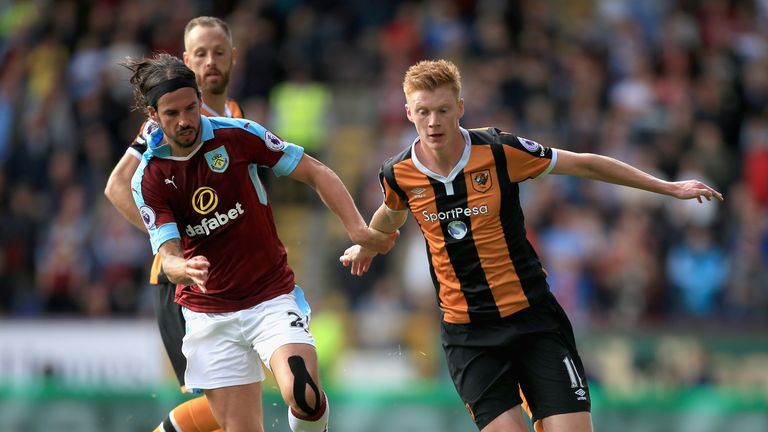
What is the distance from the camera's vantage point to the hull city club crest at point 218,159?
6.65 metres

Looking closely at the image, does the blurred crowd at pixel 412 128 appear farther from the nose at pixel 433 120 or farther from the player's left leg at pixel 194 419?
the nose at pixel 433 120

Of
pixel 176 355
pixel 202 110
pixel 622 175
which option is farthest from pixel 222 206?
pixel 622 175

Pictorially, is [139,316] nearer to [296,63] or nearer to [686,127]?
[296,63]

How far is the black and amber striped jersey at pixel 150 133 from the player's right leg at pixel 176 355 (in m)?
0.03

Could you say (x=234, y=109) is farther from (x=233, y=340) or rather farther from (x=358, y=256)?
(x=233, y=340)

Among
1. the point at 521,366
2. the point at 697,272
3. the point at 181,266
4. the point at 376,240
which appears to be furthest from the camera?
the point at 697,272

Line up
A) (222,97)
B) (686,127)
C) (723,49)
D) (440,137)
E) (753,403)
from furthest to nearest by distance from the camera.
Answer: (723,49)
(686,127)
(753,403)
(222,97)
(440,137)

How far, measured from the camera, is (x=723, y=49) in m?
15.5

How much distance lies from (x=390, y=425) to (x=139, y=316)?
4291 mm

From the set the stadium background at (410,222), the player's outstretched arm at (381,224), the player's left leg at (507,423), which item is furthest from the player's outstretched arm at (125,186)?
the stadium background at (410,222)

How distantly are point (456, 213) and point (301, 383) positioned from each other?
117cm

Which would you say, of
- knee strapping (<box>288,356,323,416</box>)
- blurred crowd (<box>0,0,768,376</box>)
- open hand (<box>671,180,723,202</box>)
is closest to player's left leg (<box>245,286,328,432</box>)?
knee strapping (<box>288,356,323,416</box>)

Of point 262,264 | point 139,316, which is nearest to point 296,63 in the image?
point 139,316

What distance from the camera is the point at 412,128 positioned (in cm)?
1488
